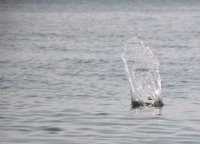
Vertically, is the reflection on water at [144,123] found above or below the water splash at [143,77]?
below

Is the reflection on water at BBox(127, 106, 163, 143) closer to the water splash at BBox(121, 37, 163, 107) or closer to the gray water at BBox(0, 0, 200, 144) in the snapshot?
the gray water at BBox(0, 0, 200, 144)

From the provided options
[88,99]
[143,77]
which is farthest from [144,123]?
[143,77]

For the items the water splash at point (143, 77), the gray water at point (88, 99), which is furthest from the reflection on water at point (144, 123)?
the water splash at point (143, 77)

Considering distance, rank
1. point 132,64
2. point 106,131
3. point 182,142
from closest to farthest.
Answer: point 182,142, point 106,131, point 132,64

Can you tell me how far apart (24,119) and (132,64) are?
15.2 meters

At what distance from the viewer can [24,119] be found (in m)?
19.3

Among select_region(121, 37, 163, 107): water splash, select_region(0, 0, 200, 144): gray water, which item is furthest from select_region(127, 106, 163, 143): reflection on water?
select_region(121, 37, 163, 107): water splash

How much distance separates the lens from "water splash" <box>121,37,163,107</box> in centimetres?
2269

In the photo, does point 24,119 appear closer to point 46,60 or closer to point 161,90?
point 161,90

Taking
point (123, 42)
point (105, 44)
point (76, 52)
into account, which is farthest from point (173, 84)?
point (123, 42)

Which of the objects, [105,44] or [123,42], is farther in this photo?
[123,42]

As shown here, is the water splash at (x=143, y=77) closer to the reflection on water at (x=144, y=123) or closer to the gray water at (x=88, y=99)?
the gray water at (x=88, y=99)

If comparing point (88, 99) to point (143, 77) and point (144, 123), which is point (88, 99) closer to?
point (144, 123)

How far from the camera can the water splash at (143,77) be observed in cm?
2269
